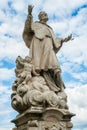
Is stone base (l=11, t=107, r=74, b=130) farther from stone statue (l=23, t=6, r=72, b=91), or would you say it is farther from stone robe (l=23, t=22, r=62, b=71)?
stone robe (l=23, t=22, r=62, b=71)

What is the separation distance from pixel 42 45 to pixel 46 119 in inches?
125

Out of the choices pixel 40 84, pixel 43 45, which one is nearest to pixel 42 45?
pixel 43 45

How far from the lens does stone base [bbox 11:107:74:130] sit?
11758mm

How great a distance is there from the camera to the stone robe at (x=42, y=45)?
13.4 meters

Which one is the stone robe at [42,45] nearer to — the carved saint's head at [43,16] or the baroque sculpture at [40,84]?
the baroque sculpture at [40,84]

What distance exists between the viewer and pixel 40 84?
12.7m

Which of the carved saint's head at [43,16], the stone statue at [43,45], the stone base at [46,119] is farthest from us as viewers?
the carved saint's head at [43,16]

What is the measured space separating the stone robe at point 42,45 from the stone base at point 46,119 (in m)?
1.98

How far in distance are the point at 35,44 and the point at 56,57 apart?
940 mm

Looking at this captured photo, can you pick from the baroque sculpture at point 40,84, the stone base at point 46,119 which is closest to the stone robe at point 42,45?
the baroque sculpture at point 40,84

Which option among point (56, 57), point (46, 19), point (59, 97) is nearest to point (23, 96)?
point (59, 97)

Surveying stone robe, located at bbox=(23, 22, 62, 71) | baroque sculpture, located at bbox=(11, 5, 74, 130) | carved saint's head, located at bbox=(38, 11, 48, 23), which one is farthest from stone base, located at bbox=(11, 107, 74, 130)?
carved saint's head, located at bbox=(38, 11, 48, 23)

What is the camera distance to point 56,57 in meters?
13.8

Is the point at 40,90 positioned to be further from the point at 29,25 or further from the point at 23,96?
the point at 29,25
